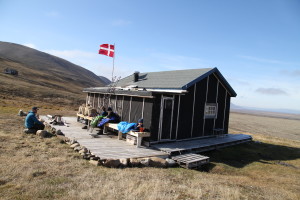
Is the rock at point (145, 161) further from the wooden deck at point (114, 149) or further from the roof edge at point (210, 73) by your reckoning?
the roof edge at point (210, 73)

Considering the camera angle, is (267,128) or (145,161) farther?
(267,128)

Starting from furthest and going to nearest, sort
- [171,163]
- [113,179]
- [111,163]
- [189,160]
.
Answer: [189,160] → [171,163] → [111,163] → [113,179]

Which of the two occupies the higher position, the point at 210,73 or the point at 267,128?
the point at 210,73

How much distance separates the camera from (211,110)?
15.2 meters

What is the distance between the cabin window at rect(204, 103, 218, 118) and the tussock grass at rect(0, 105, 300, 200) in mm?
4508

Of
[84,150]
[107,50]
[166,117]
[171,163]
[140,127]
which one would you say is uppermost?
[107,50]

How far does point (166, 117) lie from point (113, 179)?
5.87m

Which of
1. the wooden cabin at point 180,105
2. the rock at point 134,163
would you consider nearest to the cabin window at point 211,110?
the wooden cabin at point 180,105

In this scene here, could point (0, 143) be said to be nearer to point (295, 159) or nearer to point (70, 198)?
point (70, 198)

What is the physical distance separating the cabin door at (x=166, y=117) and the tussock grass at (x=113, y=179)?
2.94 m

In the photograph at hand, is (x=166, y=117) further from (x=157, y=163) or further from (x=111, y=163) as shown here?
(x=111, y=163)

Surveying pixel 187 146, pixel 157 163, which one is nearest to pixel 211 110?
pixel 187 146

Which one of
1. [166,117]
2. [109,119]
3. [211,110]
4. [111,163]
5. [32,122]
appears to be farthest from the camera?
[211,110]

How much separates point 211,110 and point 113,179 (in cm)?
1026
